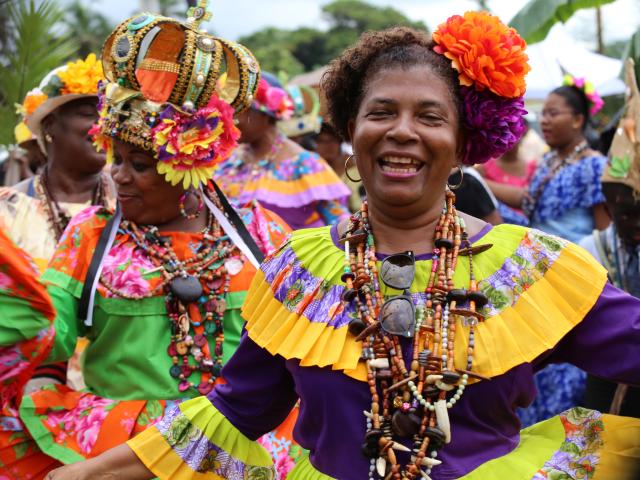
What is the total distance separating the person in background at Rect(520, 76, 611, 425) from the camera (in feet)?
21.2

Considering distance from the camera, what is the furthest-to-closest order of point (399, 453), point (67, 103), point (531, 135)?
point (531, 135)
point (67, 103)
point (399, 453)

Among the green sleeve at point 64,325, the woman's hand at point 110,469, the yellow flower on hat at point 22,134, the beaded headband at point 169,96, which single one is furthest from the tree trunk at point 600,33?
the woman's hand at point 110,469

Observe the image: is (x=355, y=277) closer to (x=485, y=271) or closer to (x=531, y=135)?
(x=485, y=271)

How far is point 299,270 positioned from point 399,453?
24.3 inches

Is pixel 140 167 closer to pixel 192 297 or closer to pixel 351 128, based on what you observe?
pixel 192 297

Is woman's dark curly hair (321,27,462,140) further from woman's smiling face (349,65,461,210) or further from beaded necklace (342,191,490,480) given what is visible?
beaded necklace (342,191,490,480)

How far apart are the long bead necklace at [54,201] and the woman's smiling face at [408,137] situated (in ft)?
10.3

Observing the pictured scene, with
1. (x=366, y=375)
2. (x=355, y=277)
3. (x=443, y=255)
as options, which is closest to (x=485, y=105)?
(x=443, y=255)

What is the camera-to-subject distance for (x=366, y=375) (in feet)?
8.16

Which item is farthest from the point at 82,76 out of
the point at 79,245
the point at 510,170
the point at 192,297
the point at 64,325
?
the point at 510,170

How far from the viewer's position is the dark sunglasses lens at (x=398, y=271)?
2547 millimetres

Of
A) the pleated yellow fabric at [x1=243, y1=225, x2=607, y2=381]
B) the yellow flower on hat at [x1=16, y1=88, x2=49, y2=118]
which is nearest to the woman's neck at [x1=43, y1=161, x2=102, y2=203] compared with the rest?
the yellow flower on hat at [x1=16, y1=88, x2=49, y2=118]

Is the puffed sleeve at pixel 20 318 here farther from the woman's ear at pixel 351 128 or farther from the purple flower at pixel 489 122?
the purple flower at pixel 489 122

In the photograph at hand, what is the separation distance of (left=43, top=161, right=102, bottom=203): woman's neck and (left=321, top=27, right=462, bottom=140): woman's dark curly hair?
309 cm
